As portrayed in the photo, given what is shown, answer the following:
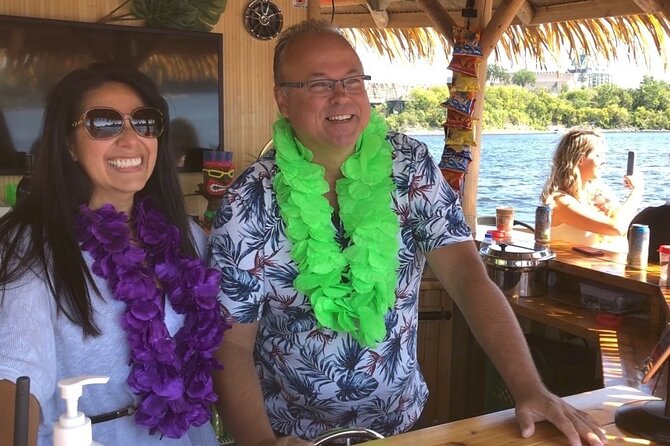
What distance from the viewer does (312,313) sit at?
1488 millimetres

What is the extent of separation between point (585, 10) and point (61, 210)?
5291mm

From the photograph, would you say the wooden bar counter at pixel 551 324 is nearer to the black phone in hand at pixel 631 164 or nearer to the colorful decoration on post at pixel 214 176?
the black phone in hand at pixel 631 164

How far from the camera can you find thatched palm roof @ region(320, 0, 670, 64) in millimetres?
5598

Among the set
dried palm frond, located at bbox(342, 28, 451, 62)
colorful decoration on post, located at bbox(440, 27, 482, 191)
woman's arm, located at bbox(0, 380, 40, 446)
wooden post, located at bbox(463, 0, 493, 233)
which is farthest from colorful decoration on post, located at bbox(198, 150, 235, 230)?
dried palm frond, located at bbox(342, 28, 451, 62)

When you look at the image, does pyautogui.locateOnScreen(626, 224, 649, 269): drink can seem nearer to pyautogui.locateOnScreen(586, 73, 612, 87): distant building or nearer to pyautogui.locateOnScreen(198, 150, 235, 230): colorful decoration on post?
pyautogui.locateOnScreen(198, 150, 235, 230): colorful decoration on post

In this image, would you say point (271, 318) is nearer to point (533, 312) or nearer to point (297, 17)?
point (533, 312)

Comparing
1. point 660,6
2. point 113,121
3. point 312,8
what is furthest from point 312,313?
point 660,6

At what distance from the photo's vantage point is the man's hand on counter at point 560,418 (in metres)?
1.04

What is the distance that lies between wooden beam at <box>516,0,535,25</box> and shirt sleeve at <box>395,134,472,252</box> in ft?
16.0

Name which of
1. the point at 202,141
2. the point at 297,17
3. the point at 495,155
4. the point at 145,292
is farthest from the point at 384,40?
the point at 495,155

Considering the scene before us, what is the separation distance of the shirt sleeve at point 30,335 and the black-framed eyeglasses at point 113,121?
277 mm

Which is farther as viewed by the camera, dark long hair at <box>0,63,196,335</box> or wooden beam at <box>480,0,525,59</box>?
wooden beam at <box>480,0,525,59</box>

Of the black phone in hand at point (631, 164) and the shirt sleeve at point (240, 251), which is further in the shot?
the black phone in hand at point (631, 164)

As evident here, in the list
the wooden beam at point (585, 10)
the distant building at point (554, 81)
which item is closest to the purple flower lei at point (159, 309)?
the wooden beam at point (585, 10)
